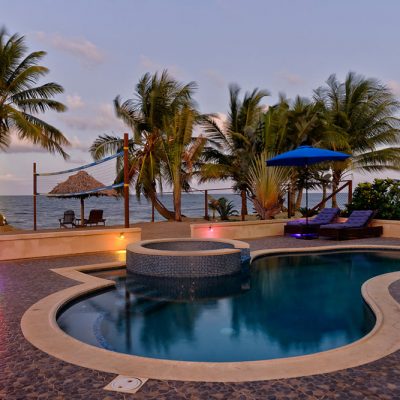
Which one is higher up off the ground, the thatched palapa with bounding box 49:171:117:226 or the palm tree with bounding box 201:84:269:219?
the palm tree with bounding box 201:84:269:219

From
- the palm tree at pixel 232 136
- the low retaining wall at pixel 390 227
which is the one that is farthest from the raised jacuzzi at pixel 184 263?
the palm tree at pixel 232 136

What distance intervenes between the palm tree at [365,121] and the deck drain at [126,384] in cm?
1711

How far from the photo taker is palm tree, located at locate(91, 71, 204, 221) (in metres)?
17.1

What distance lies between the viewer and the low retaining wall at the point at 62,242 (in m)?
8.72

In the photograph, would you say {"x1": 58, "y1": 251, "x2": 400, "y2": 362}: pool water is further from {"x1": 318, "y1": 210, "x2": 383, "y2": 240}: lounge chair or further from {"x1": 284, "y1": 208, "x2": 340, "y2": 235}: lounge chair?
{"x1": 284, "y1": 208, "x2": 340, "y2": 235}: lounge chair

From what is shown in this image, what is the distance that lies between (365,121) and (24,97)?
15.2m

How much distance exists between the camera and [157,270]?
24.7 feet

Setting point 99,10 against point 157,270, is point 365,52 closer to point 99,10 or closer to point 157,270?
point 99,10

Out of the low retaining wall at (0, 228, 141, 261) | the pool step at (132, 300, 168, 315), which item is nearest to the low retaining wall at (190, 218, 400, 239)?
the low retaining wall at (0, 228, 141, 261)

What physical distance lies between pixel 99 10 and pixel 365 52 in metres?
9.88

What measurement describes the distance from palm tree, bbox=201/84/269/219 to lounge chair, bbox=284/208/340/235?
3.20 m

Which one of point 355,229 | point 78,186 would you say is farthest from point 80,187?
point 355,229

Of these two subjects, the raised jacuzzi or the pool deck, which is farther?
the raised jacuzzi

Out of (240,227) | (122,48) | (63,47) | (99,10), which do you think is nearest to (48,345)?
(240,227)
